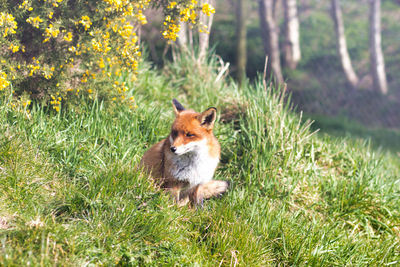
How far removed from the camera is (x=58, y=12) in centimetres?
516

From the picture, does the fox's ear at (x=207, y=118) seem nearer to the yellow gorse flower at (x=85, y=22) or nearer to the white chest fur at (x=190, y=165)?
the white chest fur at (x=190, y=165)

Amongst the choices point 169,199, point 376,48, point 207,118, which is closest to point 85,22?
point 207,118

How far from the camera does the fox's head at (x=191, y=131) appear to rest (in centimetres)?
404

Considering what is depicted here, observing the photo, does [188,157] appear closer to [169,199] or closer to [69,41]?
[169,199]

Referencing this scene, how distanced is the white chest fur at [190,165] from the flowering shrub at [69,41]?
1679 mm

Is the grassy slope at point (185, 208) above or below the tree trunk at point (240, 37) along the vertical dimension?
below

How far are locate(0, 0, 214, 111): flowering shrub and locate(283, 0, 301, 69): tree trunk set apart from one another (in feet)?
28.7

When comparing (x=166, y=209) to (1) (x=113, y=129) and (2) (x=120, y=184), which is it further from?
(1) (x=113, y=129)

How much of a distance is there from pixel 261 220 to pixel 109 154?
2.02 meters

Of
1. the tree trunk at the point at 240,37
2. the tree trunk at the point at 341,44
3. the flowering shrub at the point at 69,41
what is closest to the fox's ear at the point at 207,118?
the flowering shrub at the point at 69,41

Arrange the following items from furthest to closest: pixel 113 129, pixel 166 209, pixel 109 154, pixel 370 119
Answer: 1. pixel 370 119
2. pixel 113 129
3. pixel 109 154
4. pixel 166 209

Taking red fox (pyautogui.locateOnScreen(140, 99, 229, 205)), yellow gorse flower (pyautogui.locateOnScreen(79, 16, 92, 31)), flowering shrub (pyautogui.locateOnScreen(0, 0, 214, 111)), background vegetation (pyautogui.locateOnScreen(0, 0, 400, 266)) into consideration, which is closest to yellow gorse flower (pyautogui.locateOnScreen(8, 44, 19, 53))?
flowering shrub (pyautogui.locateOnScreen(0, 0, 214, 111))

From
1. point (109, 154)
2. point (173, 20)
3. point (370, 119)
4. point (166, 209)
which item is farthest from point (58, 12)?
point (370, 119)

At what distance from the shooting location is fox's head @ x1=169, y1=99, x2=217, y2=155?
4035 millimetres
